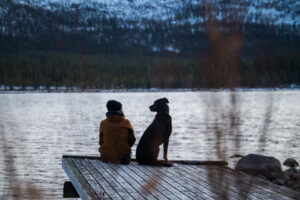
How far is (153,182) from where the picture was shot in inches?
228

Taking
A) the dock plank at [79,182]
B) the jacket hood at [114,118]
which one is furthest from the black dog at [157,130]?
the dock plank at [79,182]

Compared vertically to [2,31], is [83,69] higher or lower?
lower

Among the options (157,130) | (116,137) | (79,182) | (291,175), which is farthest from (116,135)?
(291,175)

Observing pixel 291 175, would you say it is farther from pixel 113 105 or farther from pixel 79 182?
pixel 79 182

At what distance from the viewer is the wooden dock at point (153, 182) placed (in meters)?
4.95

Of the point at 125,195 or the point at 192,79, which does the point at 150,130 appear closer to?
the point at 125,195

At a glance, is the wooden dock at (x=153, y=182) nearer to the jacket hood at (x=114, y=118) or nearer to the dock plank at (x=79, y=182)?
the dock plank at (x=79, y=182)

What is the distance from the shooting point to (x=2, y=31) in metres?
2.08

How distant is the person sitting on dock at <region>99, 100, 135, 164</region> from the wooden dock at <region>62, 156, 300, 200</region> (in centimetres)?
25

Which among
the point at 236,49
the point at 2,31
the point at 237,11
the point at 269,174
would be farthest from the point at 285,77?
the point at 269,174

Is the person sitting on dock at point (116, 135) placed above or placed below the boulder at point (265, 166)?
above

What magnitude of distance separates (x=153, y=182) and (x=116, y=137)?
1.90m

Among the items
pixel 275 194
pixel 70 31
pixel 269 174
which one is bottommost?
pixel 269 174

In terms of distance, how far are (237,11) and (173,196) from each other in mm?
3574
